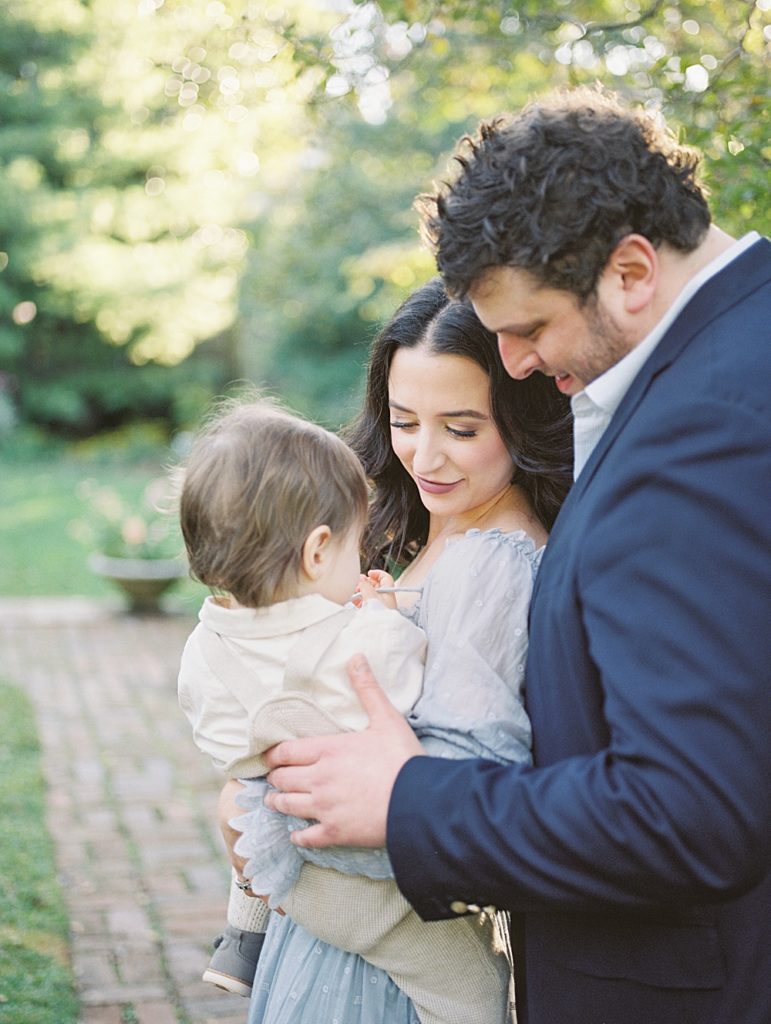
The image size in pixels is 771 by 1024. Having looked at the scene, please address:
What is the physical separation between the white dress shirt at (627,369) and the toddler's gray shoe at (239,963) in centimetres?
136

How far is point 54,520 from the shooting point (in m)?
15.6

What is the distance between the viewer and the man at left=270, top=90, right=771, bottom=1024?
1.38 m

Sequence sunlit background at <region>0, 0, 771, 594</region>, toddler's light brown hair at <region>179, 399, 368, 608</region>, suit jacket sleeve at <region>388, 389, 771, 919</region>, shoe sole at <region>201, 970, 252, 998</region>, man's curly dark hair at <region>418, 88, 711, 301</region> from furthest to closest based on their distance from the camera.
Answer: sunlit background at <region>0, 0, 771, 594</region>, shoe sole at <region>201, 970, 252, 998</region>, toddler's light brown hair at <region>179, 399, 368, 608</region>, man's curly dark hair at <region>418, 88, 711, 301</region>, suit jacket sleeve at <region>388, 389, 771, 919</region>

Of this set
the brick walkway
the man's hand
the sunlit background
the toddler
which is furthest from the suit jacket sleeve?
the sunlit background

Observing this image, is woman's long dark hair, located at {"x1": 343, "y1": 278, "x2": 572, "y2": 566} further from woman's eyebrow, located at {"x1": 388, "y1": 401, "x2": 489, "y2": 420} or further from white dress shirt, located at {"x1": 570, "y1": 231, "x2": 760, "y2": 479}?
white dress shirt, located at {"x1": 570, "y1": 231, "x2": 760, "y2": 479}

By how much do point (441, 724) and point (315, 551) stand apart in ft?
1.23

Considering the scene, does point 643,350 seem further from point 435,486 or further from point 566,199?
point 435,486

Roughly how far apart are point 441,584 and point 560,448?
0.57m

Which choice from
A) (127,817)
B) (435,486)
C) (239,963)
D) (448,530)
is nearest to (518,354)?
(435,486)

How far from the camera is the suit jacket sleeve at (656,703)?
1374 millimetres

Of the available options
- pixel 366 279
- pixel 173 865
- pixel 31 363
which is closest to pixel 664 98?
pixel 173 865

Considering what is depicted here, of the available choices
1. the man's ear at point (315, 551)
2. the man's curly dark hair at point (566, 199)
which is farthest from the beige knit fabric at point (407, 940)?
the man's curly dark hair at point (566, 199)

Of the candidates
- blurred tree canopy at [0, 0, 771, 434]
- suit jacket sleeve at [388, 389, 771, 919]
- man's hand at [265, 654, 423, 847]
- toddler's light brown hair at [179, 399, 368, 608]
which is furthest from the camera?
blurred tree canopy at [0, 0, 771, 434]

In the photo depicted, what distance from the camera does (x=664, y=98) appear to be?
145 inches
